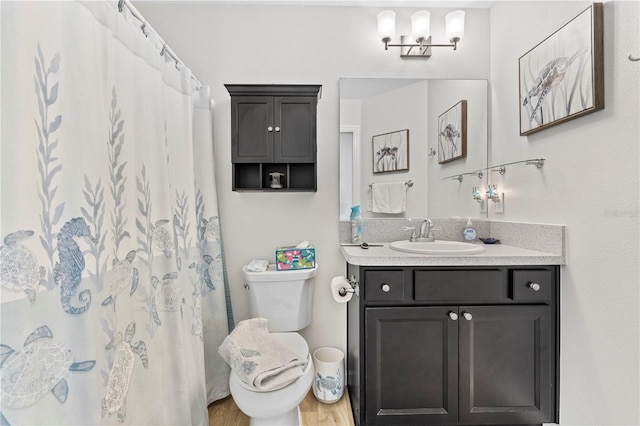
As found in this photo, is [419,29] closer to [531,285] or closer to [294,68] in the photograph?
[294,68]

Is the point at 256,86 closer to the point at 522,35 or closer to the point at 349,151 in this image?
the point at 349,151

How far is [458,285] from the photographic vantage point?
54.2 inches

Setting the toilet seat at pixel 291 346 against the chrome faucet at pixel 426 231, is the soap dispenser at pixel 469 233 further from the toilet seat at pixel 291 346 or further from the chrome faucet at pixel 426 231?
the toilet seat at pixel 291 346

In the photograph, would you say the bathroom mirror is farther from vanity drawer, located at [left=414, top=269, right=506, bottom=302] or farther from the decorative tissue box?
vanity drawer, located at [left=414, top=269, right=506, bottom=302]

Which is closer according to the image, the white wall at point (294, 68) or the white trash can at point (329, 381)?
the white trash can at point (329, 381)

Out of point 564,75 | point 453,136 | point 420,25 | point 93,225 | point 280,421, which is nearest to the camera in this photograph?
point 93,225

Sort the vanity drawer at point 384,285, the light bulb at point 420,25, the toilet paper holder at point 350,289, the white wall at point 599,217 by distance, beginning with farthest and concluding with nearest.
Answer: the light bulb at point 420,25, the toilet paper holder at point 350,289, the vanity drawer at point 384,285, the white wall at point 599,217

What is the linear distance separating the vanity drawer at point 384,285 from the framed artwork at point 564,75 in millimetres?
1018

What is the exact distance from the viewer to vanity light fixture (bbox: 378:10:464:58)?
1808mm

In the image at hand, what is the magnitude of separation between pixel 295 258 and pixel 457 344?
3.03ft

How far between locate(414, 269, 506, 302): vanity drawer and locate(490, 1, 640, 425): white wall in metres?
0.33

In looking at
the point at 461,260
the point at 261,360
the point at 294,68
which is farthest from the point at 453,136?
the point at 261,360

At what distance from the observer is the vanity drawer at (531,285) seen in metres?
1.37

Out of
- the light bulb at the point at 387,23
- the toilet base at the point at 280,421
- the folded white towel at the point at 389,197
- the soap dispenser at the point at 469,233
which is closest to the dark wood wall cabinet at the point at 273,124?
the folded white towel at the point at 389,197
